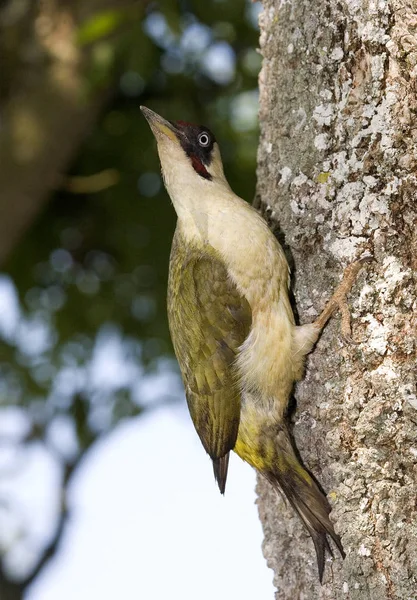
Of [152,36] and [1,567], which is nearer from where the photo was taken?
[152,36]

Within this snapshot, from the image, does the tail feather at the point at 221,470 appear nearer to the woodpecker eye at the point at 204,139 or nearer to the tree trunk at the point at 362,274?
the tree trunk at the point at 362,274

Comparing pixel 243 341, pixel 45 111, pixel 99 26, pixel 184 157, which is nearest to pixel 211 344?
pixel 243 341

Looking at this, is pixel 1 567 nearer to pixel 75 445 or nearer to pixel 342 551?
pixel 75 445

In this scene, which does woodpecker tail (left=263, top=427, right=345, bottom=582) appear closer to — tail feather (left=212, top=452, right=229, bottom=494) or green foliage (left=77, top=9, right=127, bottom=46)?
tail feather (left=212, top=452, right=229, bottom=494)

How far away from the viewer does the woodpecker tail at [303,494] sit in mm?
2418

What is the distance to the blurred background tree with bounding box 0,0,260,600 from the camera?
4.66 m

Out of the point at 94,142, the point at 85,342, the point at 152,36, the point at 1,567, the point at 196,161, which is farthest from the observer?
the point at 1,567

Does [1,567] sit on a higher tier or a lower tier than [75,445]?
lower

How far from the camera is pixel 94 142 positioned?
212 inches

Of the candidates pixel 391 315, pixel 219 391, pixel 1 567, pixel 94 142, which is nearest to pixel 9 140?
pixel 94 142

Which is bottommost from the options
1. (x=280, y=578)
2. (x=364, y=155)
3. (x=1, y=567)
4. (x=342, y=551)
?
(x=1, y=567)

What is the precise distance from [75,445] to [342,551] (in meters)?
4.86

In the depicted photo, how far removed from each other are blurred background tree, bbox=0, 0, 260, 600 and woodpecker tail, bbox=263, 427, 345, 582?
2367 mm

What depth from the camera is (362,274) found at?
8.05 feet
